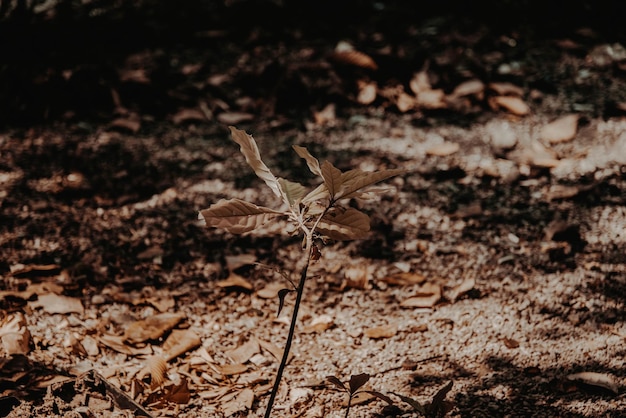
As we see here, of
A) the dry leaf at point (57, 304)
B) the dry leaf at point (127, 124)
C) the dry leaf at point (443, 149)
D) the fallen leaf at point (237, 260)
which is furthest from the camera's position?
the dry leaf at point (127, 124)

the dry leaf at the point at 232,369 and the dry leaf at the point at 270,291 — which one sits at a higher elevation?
the dry leaf at the point at 232,369

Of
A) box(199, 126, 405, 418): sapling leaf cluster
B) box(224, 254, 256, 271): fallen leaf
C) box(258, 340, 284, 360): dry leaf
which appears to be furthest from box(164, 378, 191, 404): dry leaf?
box(199, 126, 405, 418): sapling leaf cluster

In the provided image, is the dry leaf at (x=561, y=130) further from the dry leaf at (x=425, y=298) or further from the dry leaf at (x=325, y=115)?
the dry leaf at (x=425, y=298)

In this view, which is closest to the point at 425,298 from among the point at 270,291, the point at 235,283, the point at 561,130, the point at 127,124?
the point at 270,291

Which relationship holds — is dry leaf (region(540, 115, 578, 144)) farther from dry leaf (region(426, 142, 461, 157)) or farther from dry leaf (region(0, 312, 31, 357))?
dry leaf (region(0, 312, 31, 357))

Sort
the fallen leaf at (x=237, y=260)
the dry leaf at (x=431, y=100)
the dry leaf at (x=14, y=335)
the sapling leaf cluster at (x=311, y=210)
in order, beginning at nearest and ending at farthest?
the sapling leaf cluster at (x=311, y=210), the dry leaf at (x=14, y=335), the fallen leaf at (x=237, y=260), the dry leaf at (x=431, y=100)

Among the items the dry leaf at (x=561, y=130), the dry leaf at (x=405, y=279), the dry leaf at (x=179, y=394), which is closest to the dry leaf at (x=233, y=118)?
the dry leaf at (x=405, y=279)

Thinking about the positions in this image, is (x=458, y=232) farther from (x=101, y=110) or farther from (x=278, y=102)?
(x=101, y=110)

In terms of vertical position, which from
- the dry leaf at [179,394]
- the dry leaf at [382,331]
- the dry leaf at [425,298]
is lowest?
the dry leaf at [425,298]
